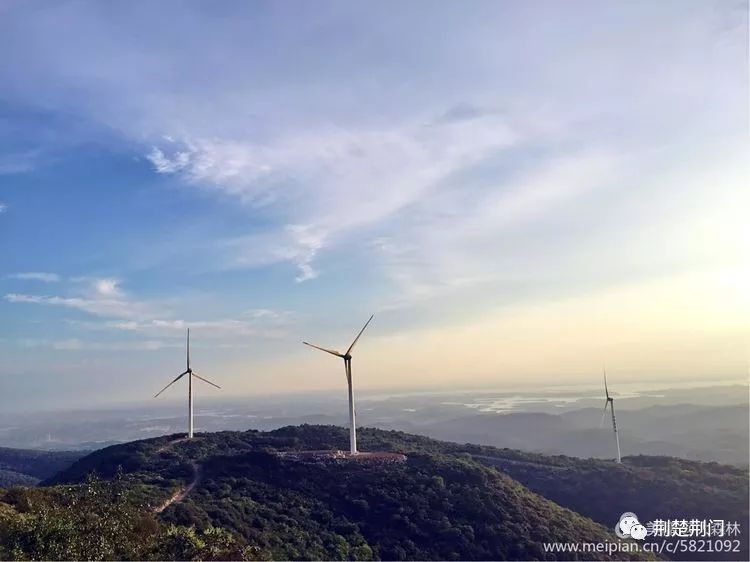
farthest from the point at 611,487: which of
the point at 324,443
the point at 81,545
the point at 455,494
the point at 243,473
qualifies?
the point at 81,545

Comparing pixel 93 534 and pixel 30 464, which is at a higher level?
pixel 93 534

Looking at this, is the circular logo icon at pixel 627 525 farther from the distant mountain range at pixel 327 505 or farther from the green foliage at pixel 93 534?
the green foliage at pixel 93 534

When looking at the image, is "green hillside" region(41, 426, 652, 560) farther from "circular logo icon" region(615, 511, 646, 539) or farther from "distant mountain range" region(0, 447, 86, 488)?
"distant mountain range" region(0, 447, 86, 488)

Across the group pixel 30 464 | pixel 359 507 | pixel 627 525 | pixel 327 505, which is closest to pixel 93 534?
pixel 327 505

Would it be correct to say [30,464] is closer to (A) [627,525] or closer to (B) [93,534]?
(B) [93,534]

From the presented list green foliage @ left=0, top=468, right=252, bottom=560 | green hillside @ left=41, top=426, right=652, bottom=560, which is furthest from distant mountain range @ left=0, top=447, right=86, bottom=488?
green foliage @ left=0, top=468, right=252, bottom=560

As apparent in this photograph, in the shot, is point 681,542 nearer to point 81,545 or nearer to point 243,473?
point 243,473

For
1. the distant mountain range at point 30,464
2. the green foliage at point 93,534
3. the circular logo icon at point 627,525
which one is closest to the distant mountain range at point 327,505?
the green foliage at point 93,534

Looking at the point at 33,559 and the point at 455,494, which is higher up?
the point at 33,559
